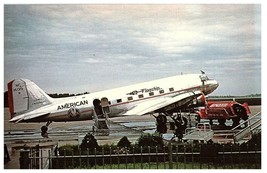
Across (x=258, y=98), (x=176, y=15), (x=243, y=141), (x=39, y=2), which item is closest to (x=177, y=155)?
(x=243, y=141)

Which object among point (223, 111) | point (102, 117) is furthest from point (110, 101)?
point (223, 111)

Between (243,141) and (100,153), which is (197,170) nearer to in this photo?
(243,141)

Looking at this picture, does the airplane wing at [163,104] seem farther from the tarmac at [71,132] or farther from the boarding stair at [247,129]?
the boarding stair at [247,129]

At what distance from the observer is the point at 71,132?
3301 millimetres

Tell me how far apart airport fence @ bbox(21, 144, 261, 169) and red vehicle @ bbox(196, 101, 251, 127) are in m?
0.19

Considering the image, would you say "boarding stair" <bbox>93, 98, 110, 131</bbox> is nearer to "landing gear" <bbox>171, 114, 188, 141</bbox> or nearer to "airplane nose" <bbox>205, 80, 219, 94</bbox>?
"landing gear" <bbox>171, 114, 188, 141</bbox>

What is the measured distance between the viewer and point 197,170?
3.26 m

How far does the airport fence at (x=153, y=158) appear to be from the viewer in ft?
10.7

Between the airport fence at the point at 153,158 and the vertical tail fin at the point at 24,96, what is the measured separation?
30 cm

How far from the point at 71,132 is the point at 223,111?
3.39ft

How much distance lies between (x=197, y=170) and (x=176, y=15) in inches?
40.8

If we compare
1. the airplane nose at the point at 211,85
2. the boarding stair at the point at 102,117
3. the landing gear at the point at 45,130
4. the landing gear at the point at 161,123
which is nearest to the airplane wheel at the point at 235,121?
the airplane nose at the point at 211,85

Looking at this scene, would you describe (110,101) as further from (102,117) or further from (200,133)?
(200,133)

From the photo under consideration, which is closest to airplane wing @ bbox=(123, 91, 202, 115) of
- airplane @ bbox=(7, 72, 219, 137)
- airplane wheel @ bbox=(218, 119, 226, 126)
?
airplane @ bbox=(7, 72, 219, 137)
